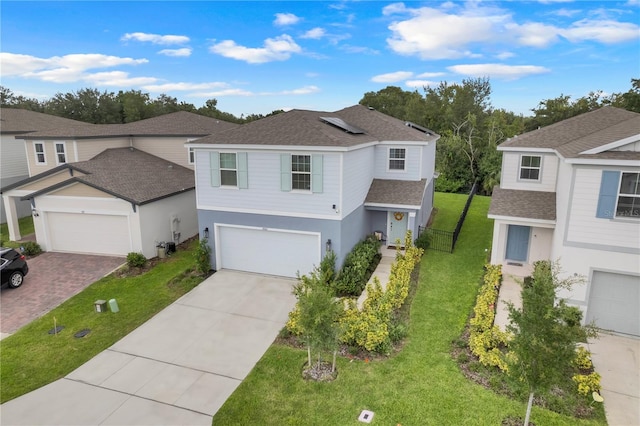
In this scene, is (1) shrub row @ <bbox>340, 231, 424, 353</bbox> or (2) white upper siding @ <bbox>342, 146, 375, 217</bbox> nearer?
(1) shrub row @ <bbox>340, 231, 424, 353</bbox>

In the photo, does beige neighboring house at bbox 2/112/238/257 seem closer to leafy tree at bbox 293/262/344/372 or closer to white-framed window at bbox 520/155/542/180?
leafy tree at bbox 293/262/344/372

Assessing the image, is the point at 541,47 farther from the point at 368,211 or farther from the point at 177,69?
the point at 177,69

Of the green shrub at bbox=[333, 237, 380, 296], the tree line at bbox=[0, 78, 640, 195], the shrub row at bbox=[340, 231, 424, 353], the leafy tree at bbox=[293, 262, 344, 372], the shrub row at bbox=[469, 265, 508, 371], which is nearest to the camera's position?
the leafy tree at bbox=[293, 262, 344, 372]

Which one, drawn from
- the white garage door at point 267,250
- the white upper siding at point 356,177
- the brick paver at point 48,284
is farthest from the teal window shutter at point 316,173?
the brick paver at point 48,284

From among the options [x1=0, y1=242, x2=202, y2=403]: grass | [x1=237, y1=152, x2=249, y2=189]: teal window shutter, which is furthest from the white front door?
[x1=0, y1=242, x2=202, y2=403]: grass

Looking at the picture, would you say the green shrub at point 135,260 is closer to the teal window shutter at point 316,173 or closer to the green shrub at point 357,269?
the teal window shutter at point 316,173

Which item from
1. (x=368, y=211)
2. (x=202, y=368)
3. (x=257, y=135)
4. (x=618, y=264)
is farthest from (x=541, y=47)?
(x=202, y=368)

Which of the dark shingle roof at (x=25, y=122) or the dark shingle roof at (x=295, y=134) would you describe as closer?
the dark shingle roof at (x=295, y=134)
